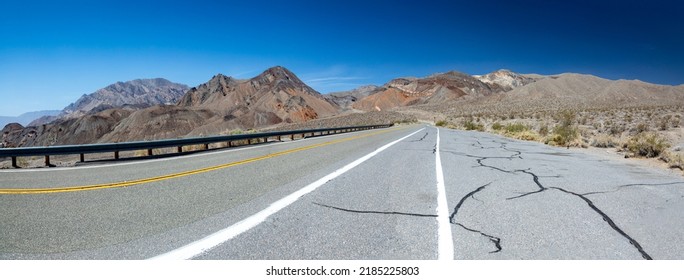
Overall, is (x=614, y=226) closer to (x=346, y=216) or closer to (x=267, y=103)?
(x=346, y=216)

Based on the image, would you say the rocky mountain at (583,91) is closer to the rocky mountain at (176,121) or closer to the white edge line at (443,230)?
the rocky mountain at (176,121)

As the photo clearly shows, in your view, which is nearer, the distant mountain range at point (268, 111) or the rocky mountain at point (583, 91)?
the distant mountain range at point (268, 111)

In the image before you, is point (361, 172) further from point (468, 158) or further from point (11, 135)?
point (11, 135)

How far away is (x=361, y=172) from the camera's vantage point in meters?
8.62

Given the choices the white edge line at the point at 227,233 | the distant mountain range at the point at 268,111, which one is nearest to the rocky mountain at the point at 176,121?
the distant mountain range at the point at 268,111

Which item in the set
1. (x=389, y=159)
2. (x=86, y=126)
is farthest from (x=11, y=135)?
(x=389, y=159)

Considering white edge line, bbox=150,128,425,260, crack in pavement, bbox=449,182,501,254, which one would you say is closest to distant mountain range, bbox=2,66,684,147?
crack in pavement, bbox=449,182,501,254

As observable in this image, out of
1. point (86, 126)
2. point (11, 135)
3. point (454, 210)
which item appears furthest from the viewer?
point (11, 135)

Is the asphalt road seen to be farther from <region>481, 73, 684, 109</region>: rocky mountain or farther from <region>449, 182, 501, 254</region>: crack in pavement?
<region>481, 73, 684, 109</region>: rocky mountain

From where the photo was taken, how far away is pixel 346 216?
15.8 feet

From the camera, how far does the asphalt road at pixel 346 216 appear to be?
3.73 metres

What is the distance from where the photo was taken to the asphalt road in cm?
373
